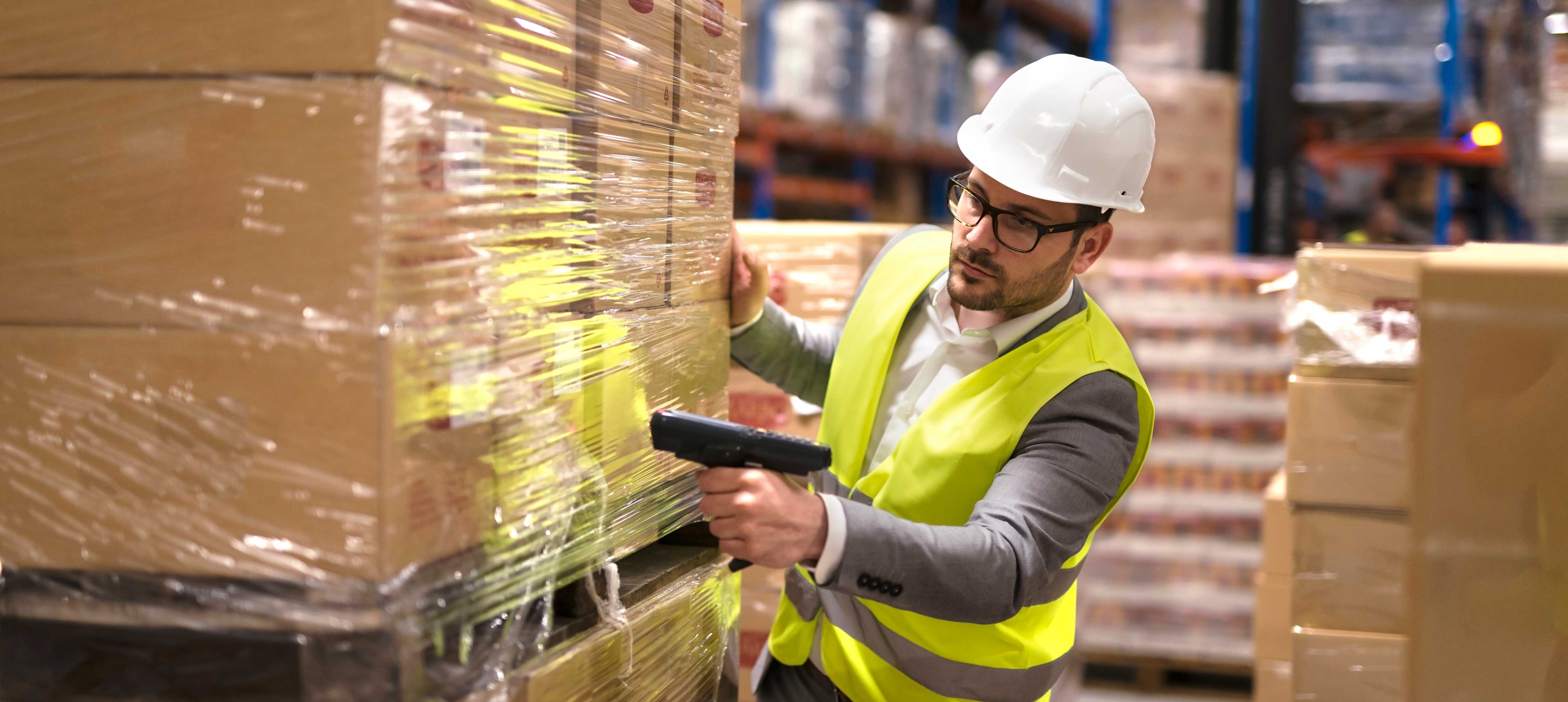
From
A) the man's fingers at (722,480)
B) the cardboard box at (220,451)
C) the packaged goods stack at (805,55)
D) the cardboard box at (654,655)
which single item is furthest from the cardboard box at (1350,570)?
the packaged goods stack at (805,55)

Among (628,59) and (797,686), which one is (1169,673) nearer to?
(797,686)

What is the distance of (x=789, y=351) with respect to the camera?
229 centimetres

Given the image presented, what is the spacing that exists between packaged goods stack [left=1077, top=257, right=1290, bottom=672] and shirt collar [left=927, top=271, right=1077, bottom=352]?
2838mm

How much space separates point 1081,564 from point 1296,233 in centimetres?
441

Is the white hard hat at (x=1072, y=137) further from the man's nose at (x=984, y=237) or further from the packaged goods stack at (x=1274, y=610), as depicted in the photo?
the packaged goods stack at (x=1274, y=610)

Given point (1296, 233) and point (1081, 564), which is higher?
point (1296, 233)

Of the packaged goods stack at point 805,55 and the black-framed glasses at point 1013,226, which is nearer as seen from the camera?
the black-framed glasses at point 1013,226

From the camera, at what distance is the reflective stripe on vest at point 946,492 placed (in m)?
1.79

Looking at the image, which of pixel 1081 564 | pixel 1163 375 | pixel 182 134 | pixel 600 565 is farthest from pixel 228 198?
pixel 1163 375

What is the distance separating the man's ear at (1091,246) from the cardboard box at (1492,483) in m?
0.74

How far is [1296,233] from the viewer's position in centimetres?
582

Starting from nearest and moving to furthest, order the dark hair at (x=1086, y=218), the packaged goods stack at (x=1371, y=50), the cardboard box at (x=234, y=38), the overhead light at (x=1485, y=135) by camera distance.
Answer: the cardboard box at (x=234, y=38)
the dark hair at (x=1086, y=218)
the packaged goods stack at (x=1371, y=50)
the overhead light at (x=1485, y=135)

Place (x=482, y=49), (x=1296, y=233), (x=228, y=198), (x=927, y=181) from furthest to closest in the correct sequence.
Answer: (x=927, y=181) < (x=1296, y=233) < (x=482, y=49) < (x=228, y=198)

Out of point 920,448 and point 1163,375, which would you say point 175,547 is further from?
point 1163,375
